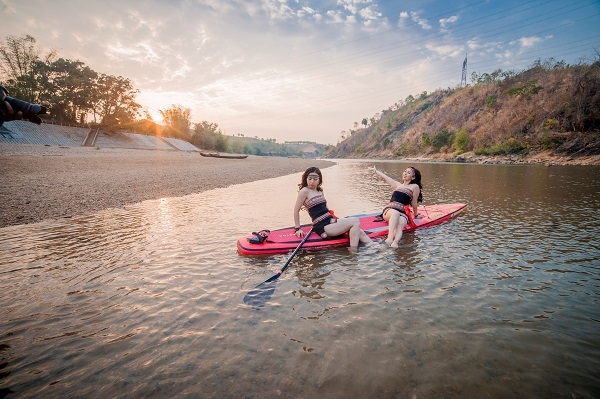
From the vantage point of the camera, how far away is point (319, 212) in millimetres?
6137

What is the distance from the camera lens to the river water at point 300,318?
7.77 feet

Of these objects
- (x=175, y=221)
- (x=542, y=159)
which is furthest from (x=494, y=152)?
(x=175, y=221)

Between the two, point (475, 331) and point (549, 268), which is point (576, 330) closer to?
point (475, 331)

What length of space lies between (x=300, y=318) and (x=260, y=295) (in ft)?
2.66

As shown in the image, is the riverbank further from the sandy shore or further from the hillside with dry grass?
the sandy shore

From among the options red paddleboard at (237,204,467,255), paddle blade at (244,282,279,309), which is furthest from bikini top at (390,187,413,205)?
paddle blade at (244,282,279,309)

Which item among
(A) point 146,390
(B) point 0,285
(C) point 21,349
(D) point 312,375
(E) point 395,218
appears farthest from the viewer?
(E) point 395,218

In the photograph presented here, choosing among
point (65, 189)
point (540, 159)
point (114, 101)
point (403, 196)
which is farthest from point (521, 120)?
point (114, 101)

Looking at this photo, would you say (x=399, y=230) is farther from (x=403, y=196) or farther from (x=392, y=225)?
(x=403, y=196)

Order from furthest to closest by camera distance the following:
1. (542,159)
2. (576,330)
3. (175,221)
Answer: (542,159), (175,221), (576,330)

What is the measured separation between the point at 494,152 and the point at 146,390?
191ft

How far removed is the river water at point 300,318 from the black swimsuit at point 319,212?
647mm

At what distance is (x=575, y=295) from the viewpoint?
150 inches

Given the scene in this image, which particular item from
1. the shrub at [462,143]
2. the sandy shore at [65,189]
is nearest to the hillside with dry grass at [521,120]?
the shrub at [462,143]
